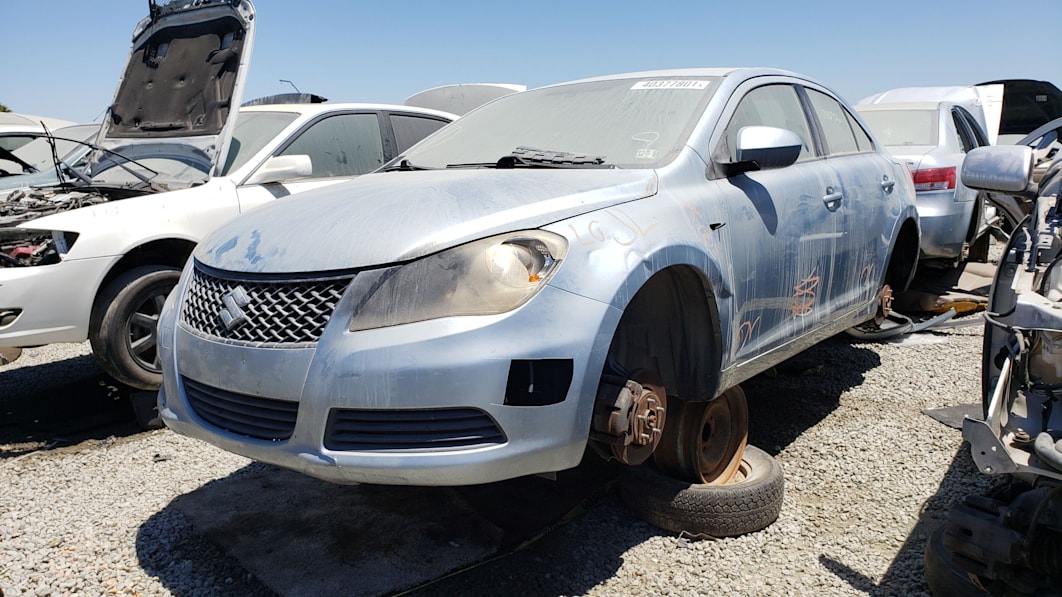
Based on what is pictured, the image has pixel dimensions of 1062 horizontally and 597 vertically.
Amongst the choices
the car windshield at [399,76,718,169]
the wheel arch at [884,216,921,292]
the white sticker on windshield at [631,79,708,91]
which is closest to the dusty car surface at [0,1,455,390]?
the car windshield at [399,76,718,169]

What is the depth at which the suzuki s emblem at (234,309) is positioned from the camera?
2498mm

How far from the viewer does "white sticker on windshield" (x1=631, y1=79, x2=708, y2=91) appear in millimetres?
3490

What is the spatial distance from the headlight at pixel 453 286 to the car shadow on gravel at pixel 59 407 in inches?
114

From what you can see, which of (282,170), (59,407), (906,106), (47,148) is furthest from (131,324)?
(906,106)

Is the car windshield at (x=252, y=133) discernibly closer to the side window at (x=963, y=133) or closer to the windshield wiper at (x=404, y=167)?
the windshield wiper at (x=404, y=167)

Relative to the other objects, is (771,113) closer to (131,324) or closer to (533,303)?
(533,303)

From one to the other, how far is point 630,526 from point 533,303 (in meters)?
1.33

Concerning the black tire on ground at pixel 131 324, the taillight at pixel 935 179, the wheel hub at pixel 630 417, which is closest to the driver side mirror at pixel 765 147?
the wheel hub at pixel 630 417

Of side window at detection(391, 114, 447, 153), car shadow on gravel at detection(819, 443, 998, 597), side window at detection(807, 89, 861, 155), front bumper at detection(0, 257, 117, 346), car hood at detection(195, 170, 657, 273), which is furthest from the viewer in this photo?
side window at detection(391, 114, 447, 153)

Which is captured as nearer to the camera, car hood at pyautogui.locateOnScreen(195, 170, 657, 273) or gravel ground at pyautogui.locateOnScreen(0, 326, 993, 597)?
car hood at pyautogui.locateOnScreen(195, 170, 657, 273)

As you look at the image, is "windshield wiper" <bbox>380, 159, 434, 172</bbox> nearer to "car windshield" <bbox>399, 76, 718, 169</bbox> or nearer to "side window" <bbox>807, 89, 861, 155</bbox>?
"car windshield" <bbox>399, 76, 718, 169</bbox>

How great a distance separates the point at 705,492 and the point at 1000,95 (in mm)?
11415

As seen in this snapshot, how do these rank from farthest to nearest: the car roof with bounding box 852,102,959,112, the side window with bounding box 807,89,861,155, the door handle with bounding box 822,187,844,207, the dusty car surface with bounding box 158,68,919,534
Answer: the car roof with bounding box 852,102,959,112 → the side window with bounding box 807,89,861,155 → the door handle with bounding box 822,187,844,207 → the dusty car surface with bounding box 158,68,919,534

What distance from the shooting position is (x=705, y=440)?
3307 millimetres
